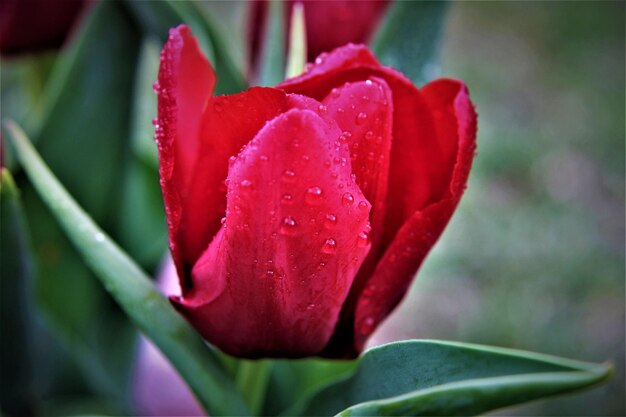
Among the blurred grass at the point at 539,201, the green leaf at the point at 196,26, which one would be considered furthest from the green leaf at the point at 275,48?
the blurred grass at the point at 539,201

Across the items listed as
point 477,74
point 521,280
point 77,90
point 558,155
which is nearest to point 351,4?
point 77,90

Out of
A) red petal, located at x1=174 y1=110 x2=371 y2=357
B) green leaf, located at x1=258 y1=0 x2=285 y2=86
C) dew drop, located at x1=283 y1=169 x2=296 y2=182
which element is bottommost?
red petal, located at x1=174 y1=110 x2=371 y2=357

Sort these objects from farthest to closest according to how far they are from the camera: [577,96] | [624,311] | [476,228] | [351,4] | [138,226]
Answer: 1. [577,96]
2. [476,228]
3. [624,311]
4. [138,226]
5. [351,4]

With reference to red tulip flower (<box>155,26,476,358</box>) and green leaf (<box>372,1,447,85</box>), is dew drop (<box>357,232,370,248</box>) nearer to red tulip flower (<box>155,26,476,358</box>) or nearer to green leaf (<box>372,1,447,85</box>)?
red tulip flower (<box>155,26,476,358</box>)

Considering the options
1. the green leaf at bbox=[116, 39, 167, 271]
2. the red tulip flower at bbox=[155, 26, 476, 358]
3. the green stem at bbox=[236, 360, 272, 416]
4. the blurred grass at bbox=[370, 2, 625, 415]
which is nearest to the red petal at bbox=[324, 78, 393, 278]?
the red tulip flower at bbox=[155, 26, 476, 358]

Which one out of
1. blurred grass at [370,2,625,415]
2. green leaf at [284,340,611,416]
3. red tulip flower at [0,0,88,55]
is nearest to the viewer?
green leaf at [284,340,611,416]

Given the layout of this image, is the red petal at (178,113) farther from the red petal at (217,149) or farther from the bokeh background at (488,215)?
the bokeh background at (488,215)

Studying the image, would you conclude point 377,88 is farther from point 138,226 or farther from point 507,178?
point 507,178
